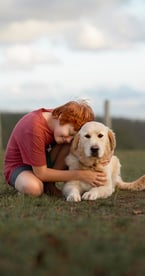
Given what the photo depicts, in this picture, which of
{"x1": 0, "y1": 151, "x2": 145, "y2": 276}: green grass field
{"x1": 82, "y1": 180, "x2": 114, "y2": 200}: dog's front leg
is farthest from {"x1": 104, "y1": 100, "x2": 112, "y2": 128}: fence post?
{"x1": 0, "y1": 151, "x2": 145, "y2": 276}: green grass field

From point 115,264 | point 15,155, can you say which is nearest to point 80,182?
point 15,155

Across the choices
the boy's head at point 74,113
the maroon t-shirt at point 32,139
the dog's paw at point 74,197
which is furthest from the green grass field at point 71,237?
the boy's head at point 74,113

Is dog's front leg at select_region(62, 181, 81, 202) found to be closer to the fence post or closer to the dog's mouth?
the dog's mouth

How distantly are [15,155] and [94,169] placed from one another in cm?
88

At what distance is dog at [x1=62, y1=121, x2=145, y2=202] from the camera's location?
6.15m

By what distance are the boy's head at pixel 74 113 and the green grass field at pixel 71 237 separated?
802 mm

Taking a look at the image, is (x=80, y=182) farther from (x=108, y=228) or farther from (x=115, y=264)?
(x=115, y=264)

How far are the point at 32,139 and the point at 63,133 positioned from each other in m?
0.31

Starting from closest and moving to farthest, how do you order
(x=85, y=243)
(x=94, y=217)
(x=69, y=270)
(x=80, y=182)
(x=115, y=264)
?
(x=69, y=270), (x=115, y=264), (x=85, y=243), (x=94, y=217), (x=80, y=182)

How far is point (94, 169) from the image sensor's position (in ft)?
21.1

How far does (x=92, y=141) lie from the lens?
615 centimetres

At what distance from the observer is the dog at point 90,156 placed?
6148 millimetres

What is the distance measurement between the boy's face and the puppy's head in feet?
0.26

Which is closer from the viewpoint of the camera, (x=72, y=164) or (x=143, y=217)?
(x=143, y=217)
